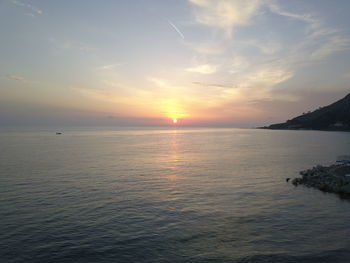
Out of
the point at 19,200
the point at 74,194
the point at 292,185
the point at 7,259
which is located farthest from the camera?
the point at 292,185

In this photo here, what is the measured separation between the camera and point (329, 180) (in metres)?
36.9

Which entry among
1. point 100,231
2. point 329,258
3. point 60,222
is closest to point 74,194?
point 60,222

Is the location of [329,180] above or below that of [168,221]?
above

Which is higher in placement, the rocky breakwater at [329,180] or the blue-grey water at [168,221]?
the rocky breakwater at [329,180]

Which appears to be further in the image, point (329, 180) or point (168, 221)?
point (329, 180)

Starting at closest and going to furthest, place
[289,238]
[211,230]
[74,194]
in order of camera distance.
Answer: [289,238], [211,230], [74,194]

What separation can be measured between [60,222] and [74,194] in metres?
9.19

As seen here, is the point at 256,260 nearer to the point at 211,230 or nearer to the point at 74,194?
the point at 211,230

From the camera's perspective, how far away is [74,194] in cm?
3038

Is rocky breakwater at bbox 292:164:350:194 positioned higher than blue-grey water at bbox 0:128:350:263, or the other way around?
rocky breakwater at bbox 292:164:350:194

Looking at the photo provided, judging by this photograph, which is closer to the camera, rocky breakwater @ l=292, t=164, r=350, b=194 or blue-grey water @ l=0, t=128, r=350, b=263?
blue-grey water @ l=0, t=128, r=350, b=263

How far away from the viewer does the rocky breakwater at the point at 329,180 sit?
109 ft

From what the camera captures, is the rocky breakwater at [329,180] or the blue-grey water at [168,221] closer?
the blue-grey water at [168,221]

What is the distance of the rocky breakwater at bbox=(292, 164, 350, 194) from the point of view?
109ft
